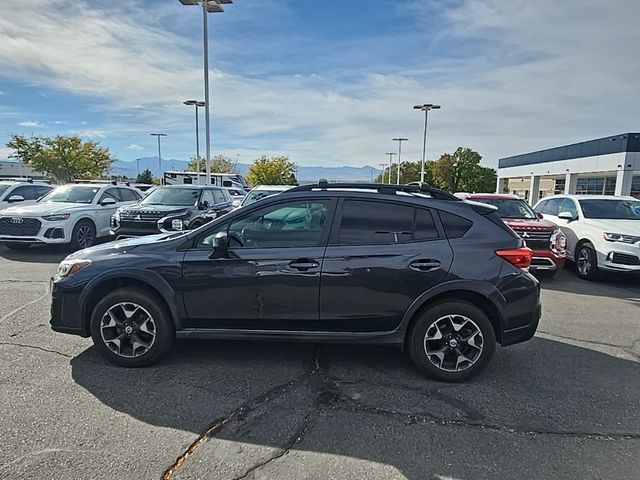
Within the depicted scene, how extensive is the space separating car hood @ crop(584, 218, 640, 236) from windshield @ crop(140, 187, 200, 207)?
29.9ft

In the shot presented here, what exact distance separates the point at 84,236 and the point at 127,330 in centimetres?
793

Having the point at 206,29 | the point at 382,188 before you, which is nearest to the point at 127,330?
the point at 382,188

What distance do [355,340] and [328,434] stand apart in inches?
38.1

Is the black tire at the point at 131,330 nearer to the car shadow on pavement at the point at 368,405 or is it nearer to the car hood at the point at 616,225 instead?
the car shadow on pavement at the point at 368,405

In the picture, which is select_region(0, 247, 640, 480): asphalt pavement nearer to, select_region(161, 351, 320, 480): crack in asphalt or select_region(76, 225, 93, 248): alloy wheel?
select_region(161, 351, 320, 480): crack in asphalt

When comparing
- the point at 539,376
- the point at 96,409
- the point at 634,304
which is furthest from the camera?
the point at 634,304

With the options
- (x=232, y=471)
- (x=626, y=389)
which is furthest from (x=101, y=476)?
(x=626, y=389)

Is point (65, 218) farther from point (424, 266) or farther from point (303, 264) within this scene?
→ point (424, 266)

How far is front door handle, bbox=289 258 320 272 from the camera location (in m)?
3.64

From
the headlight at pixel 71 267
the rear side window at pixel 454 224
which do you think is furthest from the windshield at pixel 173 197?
the rear side window at pixel 454 224

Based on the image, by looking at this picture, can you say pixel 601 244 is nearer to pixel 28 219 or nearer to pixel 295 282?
pixel 295 282

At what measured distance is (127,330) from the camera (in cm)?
382

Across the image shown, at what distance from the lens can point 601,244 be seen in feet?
25.8

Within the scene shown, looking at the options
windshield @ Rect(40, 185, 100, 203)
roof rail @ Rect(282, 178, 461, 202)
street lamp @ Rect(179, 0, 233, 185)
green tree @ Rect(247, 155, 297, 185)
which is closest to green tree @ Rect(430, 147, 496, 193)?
green tree @ Rect(247, 155, 297, 185)
